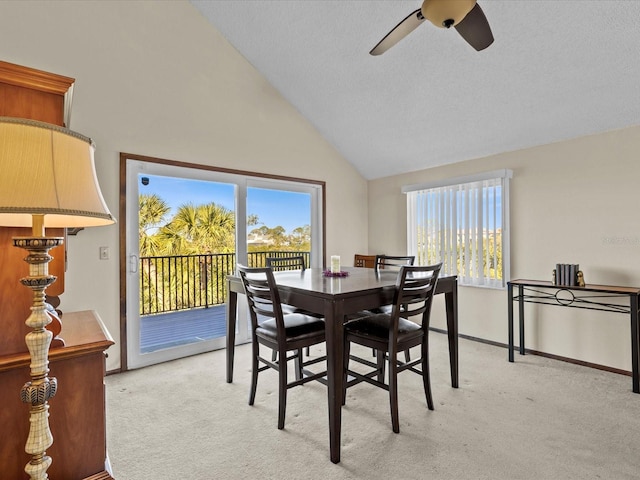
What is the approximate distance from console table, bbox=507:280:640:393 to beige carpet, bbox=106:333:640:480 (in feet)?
1.12

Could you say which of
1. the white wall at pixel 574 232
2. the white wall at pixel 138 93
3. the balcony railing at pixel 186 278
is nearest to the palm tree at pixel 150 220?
the balcony railing at pixel 186 278

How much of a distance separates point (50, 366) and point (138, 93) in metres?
2.70

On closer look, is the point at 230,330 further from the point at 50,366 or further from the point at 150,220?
the point at 50,366

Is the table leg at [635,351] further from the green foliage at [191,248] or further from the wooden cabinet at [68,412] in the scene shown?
the wooden cabinet at [68,412]

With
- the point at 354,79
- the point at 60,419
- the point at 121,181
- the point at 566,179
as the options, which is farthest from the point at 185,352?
the point at 566,179

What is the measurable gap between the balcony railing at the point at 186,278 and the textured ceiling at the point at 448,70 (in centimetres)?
199

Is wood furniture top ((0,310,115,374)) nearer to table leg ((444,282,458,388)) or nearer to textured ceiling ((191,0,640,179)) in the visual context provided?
table leg ((444,282,458,388))

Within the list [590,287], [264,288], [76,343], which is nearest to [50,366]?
[76,343]

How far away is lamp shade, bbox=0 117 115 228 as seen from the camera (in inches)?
33.2

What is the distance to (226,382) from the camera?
2.73 meters

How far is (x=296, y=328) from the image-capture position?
7.21ft

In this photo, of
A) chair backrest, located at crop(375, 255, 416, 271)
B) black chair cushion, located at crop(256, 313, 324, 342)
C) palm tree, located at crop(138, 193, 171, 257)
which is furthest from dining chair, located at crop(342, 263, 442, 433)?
palm tree, located at crop(138, 193, 171, 257)

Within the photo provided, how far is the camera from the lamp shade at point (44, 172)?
0.84m

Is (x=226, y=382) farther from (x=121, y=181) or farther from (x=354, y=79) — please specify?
(x=354, y=79)
